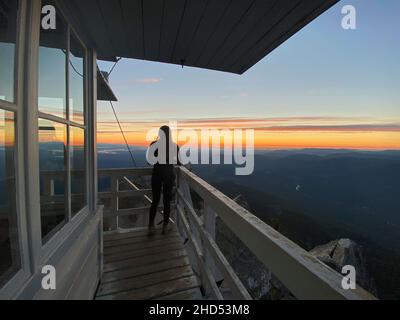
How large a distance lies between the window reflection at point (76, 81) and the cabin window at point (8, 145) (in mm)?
902

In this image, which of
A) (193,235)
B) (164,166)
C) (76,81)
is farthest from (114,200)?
(76,81)

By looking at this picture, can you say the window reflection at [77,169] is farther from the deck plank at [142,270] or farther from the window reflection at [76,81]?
the deck plank at [142,270]

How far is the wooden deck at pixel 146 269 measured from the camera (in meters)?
2.55

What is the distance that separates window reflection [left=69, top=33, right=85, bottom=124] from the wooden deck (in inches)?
66.9

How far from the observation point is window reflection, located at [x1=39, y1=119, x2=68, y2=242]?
141 cm

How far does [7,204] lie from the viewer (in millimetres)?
1055

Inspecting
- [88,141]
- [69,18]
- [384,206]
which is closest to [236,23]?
[69,18]

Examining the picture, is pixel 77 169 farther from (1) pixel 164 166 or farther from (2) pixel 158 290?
(1) pixel 164 166

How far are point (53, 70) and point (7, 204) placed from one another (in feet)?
3.00

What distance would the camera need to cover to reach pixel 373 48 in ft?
16.8

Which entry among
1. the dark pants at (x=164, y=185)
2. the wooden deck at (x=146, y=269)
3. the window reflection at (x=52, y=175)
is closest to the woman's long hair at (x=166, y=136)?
the dark pants at (x=164, y=185)

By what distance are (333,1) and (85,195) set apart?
2531 millimetres

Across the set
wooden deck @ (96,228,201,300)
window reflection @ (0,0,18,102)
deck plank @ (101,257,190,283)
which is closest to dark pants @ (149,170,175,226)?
wooden deck @ (96,228,201,300)

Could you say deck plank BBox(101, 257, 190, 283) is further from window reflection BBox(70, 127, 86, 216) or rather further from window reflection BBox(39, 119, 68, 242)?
window reflection BBox(39, 119, 68, 242)
